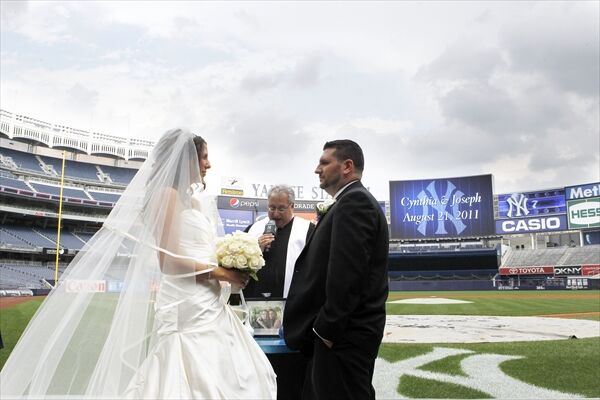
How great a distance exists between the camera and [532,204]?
54500 mm

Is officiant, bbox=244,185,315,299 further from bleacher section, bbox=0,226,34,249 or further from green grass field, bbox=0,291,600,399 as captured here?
bleacher section, bbox=0,226,34,249

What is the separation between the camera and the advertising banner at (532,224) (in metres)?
52.7

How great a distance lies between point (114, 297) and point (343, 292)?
60.4 inches

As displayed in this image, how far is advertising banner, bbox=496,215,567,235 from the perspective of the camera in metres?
52.7

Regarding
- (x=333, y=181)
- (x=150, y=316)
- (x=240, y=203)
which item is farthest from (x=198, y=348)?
(x=240, y=203)

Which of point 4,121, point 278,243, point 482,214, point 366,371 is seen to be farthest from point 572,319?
point 4,121

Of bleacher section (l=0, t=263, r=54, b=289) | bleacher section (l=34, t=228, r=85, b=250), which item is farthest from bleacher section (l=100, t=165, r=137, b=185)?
bleacher section (l=0, t=263, r=54, b=289)

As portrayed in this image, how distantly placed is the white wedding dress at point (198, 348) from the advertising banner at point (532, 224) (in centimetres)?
5525

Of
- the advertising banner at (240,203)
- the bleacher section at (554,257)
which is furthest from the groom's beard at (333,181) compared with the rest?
the advertising banner at (240,203)

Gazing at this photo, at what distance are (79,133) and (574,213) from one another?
5838cm

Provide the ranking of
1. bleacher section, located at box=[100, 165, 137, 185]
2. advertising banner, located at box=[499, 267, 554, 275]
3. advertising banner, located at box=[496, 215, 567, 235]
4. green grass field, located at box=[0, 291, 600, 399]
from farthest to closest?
bleacher section, located at box=[100, 165, 137, 185], advertising banner, located at box=[496, 215, 567, 235], advertising banner, located at box=[499, 267, 554, 275], green grass field, located at box=[0, 291, 600, 399]

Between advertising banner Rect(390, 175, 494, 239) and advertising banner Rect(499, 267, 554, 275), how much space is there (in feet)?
13.6

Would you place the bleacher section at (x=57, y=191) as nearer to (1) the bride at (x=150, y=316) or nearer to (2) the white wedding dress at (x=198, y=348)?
(1) the bride at (x=150, y=316)

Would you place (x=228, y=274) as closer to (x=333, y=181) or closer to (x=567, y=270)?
(x=333, y=181)
